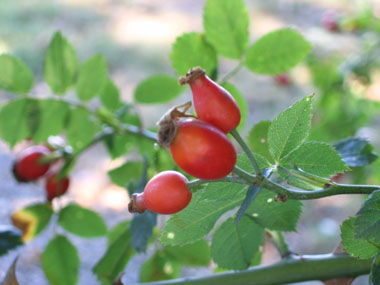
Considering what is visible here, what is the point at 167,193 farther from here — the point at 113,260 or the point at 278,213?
the point at 113,260

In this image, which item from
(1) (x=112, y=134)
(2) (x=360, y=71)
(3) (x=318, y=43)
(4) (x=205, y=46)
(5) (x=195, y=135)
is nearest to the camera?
(5) (x=195, y=135)

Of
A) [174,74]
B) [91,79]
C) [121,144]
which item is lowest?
[121,144]

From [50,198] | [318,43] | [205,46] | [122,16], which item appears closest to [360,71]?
[318,43]

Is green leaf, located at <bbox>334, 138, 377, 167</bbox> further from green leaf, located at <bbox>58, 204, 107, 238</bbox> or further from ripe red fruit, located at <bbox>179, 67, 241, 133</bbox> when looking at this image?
green leaf, located at <bbox>58, 204, 107, 238</bbox>

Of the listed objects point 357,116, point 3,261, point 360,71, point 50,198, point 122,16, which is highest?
point 122,16

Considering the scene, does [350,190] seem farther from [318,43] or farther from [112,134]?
[318,43]

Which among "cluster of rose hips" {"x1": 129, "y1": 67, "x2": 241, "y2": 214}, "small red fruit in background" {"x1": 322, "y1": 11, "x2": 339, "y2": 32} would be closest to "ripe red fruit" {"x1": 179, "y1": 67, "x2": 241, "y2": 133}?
"cluster of rose hips" {"x1": 129, "y1": 67, "x2": 241, "y2": 214}

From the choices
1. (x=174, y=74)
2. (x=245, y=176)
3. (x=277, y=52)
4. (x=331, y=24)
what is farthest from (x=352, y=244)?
(x=174, y=74)
